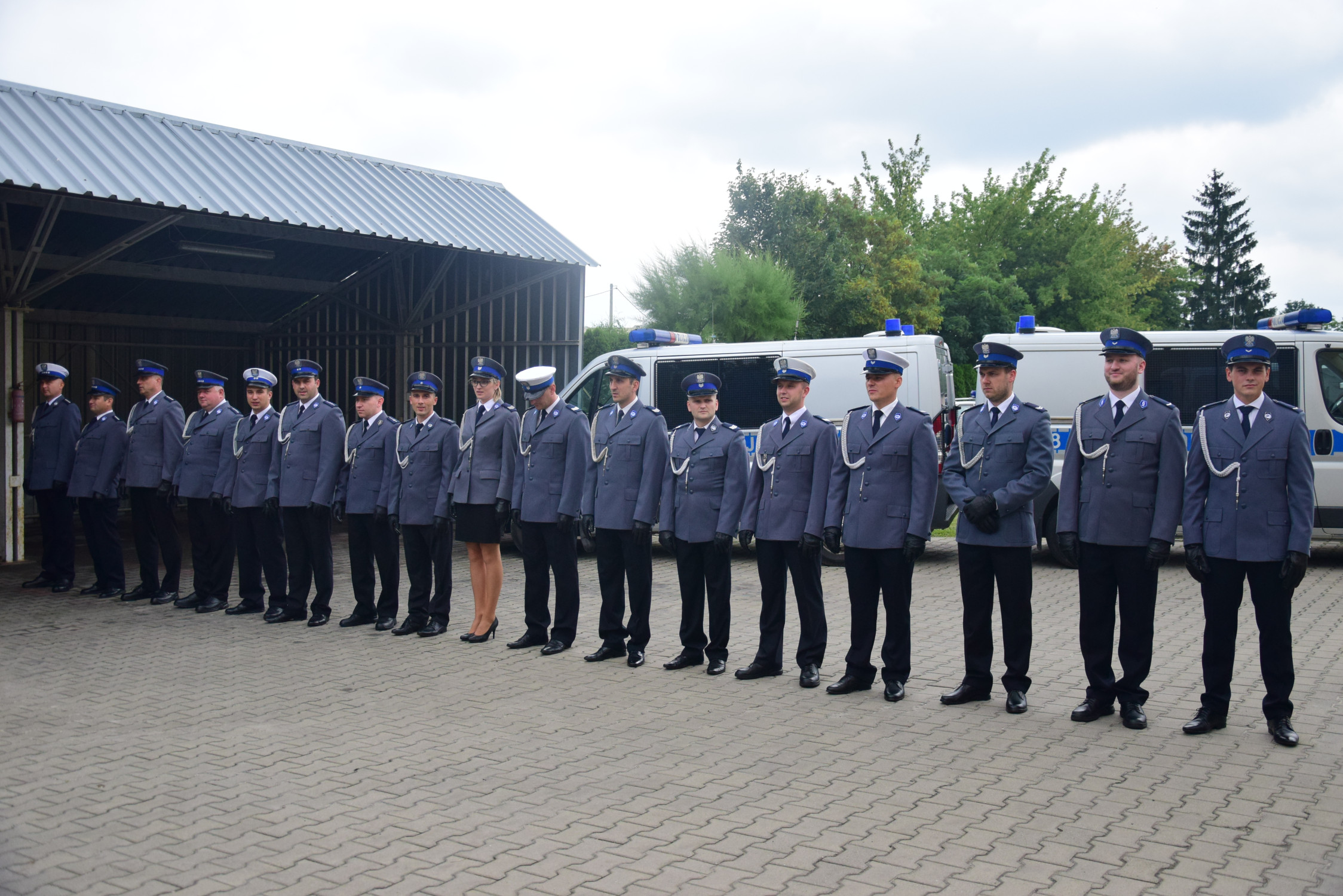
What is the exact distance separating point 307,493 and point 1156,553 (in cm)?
598

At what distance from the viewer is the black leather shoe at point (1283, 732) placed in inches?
201

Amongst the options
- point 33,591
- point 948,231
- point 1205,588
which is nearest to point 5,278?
point 33,591

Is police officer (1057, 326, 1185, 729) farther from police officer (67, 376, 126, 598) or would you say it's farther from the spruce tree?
the spruce tree

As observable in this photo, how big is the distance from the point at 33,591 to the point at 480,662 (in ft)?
Answer: 17.4

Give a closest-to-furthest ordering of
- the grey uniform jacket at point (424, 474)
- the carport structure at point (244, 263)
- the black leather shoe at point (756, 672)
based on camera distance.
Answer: the black leather shoe at point (756, 672) → the grey uniform jacket at point (424, 474) → the carport structure at point (244, 263)

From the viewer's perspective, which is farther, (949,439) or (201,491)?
(949,439)

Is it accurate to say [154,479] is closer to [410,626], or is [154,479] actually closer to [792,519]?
[410,626]

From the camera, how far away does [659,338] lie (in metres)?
12.5

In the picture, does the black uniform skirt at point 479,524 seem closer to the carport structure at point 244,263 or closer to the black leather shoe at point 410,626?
the black leather shoe at point 410,626

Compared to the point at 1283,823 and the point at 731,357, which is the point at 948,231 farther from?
the point at 1283,823

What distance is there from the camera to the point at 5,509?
11.5 m

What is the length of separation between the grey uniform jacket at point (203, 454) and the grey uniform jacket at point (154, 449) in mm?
190

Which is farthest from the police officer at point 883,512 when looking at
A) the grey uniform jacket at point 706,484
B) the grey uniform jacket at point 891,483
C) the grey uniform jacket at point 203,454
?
the grey uniform jacket at point 203,454

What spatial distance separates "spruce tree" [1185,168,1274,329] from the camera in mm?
63750
